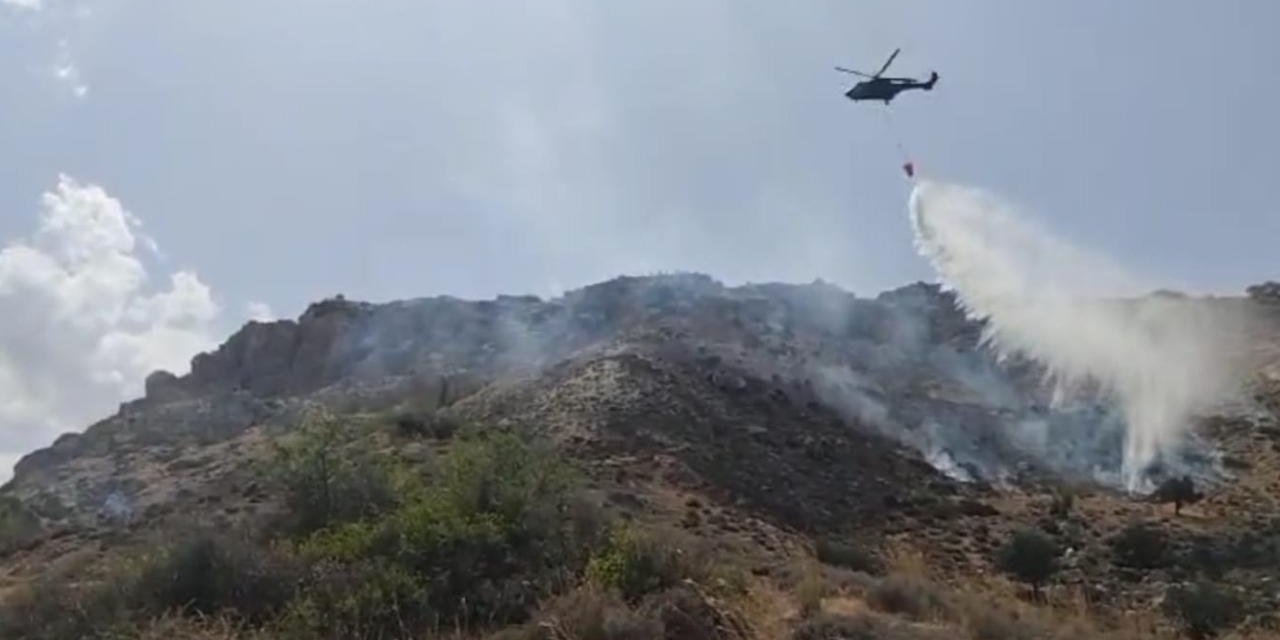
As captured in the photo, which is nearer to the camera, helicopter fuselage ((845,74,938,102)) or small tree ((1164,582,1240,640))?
small tree ((1164,582,1240,640))

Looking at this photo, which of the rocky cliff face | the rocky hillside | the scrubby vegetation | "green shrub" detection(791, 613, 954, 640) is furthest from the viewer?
the rocky cliff face

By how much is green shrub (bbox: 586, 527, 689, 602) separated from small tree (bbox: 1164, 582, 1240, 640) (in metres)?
9.09

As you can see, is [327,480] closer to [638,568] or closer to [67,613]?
[67,613]

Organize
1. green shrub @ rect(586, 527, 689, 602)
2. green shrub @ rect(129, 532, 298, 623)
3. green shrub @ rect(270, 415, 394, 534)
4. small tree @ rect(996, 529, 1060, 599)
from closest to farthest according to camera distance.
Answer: green shrub @ rect(586, 527, 689, 602), green shrub @ rect(129, 532, 298, 623), green shrub @ rect(270, 415, 394, 534), small tree @ rect(996, 529, 1060, 599)

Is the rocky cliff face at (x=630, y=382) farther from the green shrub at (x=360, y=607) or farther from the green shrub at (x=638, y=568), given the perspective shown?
the green shrub at (x=360, y=607)

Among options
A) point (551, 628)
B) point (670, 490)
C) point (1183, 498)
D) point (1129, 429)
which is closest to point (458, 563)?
point (551, 628)

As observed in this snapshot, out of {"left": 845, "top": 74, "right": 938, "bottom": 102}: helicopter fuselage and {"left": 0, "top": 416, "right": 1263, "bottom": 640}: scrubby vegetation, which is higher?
{"left": 845, "top": 74, "right": 938, "bottom": 102}: helicopter fuselage

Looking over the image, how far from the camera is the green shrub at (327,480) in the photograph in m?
17.7

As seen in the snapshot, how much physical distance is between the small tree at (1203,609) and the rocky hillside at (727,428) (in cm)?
216

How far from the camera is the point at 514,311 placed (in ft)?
228

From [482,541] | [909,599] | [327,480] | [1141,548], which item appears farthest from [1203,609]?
[327,480]

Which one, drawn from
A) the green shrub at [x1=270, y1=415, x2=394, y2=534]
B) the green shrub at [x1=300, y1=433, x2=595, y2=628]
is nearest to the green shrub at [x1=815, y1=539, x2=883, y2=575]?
the green shrub at [x1=270, y1=415, x2=394, y2=534]

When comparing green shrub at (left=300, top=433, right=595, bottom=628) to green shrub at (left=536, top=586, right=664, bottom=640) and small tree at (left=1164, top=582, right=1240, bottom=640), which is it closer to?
green shrub at (left=536, top=586, right=664, bottom=640)

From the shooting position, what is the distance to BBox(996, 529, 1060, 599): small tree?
1136 inches
